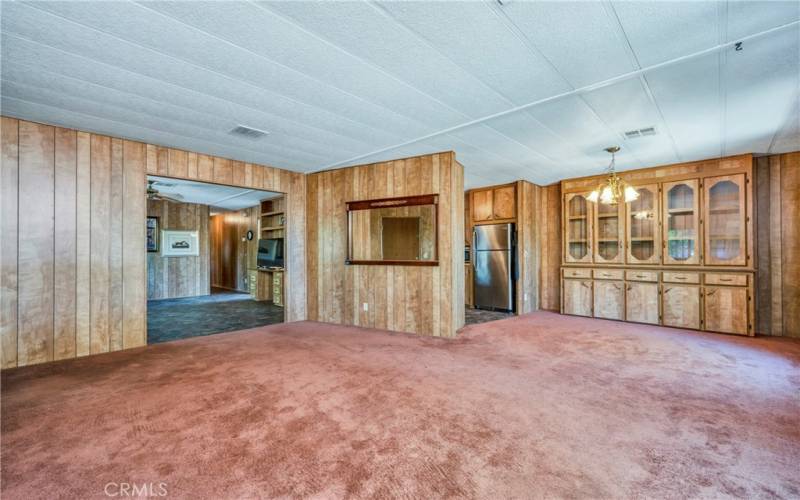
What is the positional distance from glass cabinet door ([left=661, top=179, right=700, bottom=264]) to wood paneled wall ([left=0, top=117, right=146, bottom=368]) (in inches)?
289

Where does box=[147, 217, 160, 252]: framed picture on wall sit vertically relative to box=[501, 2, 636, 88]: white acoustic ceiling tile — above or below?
below

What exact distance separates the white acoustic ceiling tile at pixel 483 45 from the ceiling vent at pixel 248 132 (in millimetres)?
2352

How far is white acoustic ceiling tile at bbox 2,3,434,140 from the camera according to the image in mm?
Answer: 2055

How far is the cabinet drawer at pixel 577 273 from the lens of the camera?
598cm

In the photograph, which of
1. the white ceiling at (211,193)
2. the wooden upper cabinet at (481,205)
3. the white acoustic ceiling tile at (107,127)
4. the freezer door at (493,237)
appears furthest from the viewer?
the wooden upper cabinet at (481,205)

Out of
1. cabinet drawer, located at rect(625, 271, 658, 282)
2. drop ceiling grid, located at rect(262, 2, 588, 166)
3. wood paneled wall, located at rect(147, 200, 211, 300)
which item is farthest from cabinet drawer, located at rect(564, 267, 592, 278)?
wood paneled wall, located at rect(147, 200, 211, 300)

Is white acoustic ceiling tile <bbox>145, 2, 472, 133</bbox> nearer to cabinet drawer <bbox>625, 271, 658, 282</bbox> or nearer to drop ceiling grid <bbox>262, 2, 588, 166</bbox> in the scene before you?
drop ceiling grid <bbox>262, 2, 588, 166</bbox>

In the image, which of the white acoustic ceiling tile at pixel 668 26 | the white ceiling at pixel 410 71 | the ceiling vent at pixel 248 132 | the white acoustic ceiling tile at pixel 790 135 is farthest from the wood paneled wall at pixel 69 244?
the white acoustic ceiling tile at pixel 790 135

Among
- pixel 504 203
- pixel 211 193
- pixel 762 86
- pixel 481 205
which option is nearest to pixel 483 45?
pixel 762 86

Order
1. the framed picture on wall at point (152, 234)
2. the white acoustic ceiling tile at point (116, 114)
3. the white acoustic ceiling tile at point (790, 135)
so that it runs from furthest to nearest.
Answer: the framed picture on wall at point (152, 234) → the white acoustic ceiling tile at point (790, 135) → the white acoustic ceiling tile at point (116, 114)

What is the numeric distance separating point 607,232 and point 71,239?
7.49 metres

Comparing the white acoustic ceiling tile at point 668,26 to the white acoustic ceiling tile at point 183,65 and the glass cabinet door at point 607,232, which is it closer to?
the white acoustic ceiling tile at point 183,65

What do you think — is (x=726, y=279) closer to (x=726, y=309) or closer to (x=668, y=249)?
(x=726, y=309)

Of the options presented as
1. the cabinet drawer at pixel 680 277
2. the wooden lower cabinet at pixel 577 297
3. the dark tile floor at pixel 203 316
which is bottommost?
the dark tile floor at pixel 203 316
